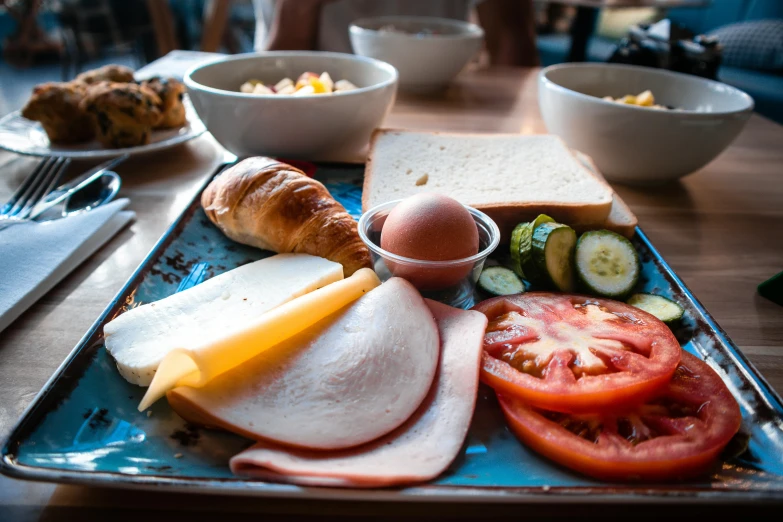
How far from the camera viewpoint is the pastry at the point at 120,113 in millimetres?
1912

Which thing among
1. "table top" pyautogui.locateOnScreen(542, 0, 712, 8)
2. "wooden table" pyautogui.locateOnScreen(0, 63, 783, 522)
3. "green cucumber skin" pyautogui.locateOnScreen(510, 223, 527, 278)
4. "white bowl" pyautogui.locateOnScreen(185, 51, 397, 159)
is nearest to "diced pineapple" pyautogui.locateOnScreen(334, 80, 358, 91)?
"white bowl" pyautogui.locateOnScreen(185, 51, 397, 159)

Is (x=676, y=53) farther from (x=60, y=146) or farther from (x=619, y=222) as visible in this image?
(x=60, y=146)

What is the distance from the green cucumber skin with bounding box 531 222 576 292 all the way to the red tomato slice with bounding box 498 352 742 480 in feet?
1.25

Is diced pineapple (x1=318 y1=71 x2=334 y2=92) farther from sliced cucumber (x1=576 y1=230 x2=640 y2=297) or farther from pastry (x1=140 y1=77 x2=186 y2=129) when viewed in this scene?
sliced cucumber (x1=576 y1=230 x2=640 y2=297)

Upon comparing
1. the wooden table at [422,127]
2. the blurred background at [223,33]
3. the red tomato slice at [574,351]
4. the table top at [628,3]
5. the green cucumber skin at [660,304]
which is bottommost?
the blurred background at [223,33]

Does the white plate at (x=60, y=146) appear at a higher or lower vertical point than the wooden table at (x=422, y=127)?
higher

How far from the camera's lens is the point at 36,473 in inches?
29.6

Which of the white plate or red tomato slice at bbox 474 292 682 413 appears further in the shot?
the white plate

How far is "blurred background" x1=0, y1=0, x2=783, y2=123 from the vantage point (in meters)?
5.37

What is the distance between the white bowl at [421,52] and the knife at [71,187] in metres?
1.46

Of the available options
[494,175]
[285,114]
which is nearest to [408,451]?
[494,175]

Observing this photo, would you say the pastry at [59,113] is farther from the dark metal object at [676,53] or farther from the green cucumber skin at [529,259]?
the dark metal object at [676,53]

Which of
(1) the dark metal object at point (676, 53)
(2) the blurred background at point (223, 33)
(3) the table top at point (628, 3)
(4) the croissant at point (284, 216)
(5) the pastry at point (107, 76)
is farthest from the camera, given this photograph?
(2) the blurred background at point (223, 33)

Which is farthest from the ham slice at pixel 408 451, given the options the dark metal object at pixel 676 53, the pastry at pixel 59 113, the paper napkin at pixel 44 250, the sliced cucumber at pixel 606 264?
the dark metal object at pixel 676 53
